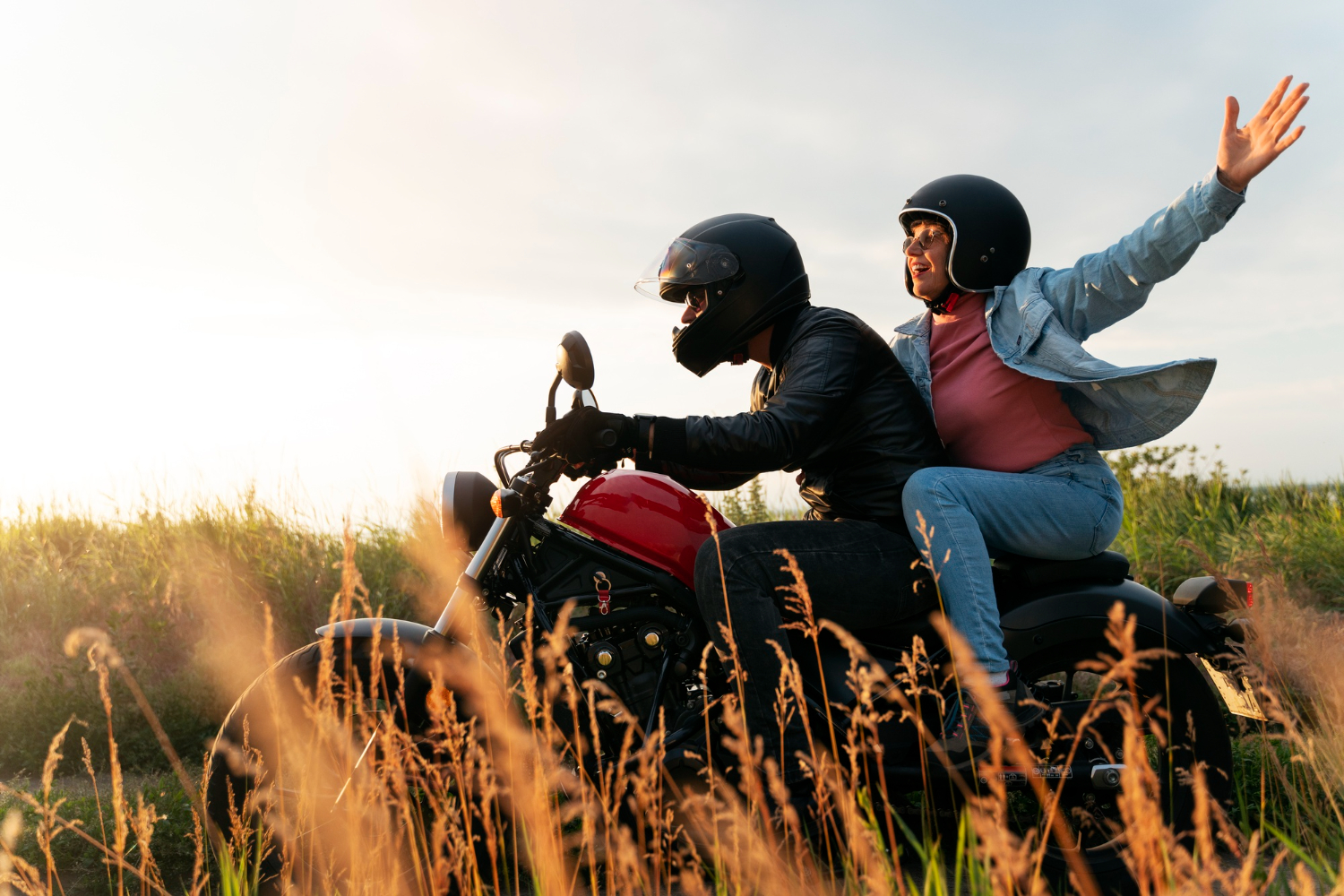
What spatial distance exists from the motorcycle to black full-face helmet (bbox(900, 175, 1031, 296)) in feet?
3.90

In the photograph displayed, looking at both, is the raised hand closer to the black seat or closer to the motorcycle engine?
the black seat

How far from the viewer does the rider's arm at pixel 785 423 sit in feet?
9.76

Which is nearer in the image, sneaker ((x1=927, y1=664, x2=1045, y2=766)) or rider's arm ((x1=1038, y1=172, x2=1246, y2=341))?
sneaker ((x1=927, y1=664, x2=1045, y2=766))

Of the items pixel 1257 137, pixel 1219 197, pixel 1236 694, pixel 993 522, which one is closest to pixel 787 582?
pixel 993 522

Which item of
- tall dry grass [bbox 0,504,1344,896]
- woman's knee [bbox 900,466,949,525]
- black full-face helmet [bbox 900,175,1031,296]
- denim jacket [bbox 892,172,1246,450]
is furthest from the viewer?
black full-face helmet [bbox 900,175,1031,296]

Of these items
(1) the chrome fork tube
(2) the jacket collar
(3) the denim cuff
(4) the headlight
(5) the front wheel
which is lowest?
(5) the front wheel

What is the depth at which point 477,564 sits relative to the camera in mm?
3025

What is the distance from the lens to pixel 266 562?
7012 millimetres

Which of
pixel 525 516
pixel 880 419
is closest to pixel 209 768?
pixel 525 516

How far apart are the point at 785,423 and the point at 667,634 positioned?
80 cm

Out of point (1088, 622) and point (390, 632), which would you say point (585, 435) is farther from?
point (1088, 622)

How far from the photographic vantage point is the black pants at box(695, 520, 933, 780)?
291cm

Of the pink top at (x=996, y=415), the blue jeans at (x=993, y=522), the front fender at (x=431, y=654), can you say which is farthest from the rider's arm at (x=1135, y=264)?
the front fender at (x=431, y=654)

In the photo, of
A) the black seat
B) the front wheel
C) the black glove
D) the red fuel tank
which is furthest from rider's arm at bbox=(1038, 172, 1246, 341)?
the front wheel
